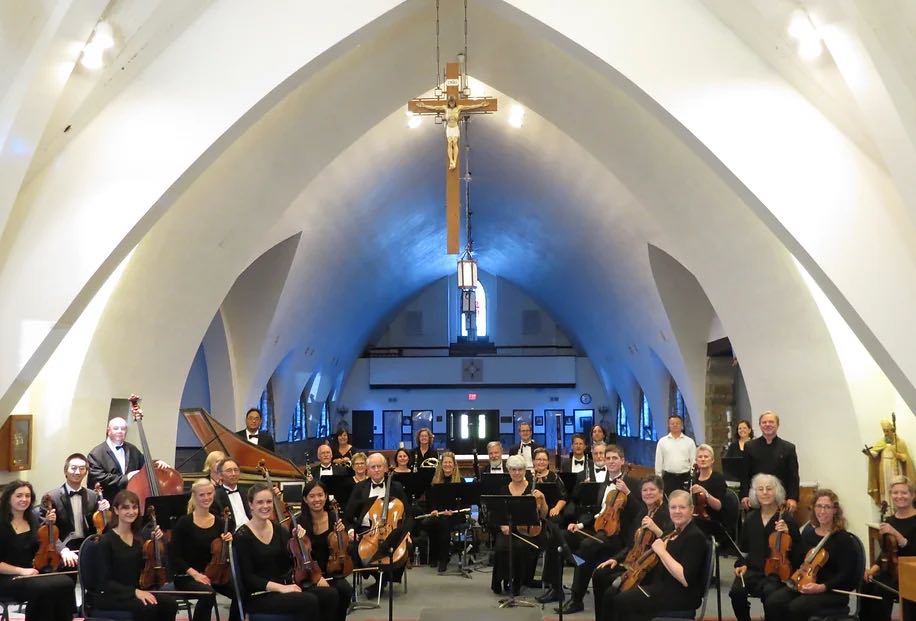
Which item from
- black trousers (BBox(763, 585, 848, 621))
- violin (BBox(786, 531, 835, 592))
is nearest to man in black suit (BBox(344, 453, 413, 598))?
black trousers (BBox(763, 585, 848, 621))

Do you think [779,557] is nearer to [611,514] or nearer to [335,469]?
[611,514]

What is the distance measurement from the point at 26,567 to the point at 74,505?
25.5 inches

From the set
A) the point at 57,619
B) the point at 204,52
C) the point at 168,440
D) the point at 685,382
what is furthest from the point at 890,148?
the point at 685,382

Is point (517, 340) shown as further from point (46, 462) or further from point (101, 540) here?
point (101, 540)

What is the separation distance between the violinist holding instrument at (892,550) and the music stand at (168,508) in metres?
4.57

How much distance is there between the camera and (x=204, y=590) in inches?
250

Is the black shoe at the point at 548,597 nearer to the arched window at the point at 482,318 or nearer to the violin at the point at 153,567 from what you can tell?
the violin at the point at 153,567

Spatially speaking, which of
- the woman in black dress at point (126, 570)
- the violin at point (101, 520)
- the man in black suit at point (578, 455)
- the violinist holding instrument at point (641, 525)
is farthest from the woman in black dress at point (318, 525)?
the man in black suit at point (578, 455)

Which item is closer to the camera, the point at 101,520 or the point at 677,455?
the point at 101,520

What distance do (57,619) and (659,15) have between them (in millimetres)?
6105

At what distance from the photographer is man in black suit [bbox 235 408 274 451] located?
10.5 metres

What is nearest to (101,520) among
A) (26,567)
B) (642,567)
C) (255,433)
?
(26,567)

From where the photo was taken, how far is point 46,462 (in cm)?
921

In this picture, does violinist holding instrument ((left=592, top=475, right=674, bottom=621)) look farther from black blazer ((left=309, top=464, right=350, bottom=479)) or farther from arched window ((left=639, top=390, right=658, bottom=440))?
arched window ((left=639, top=390, right=658, bottom=440))
